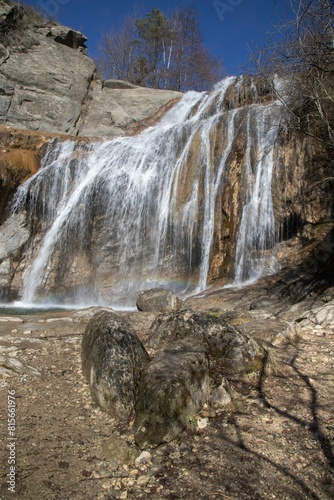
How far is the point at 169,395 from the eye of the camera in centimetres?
297

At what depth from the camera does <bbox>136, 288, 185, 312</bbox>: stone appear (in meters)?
7.85

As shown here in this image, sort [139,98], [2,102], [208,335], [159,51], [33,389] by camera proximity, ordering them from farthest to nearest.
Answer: [159,51] < [139,98] < [2,102] < [208,335] < [33,389]

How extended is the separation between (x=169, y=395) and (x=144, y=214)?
893 cm

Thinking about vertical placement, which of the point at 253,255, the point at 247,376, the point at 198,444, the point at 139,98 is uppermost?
the point at 139,98

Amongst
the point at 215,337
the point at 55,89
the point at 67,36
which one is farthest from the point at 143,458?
the point at 67,36

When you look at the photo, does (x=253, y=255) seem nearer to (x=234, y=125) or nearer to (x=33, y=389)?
(x=234, y=125)

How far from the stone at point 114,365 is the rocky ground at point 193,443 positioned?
0.39 feet

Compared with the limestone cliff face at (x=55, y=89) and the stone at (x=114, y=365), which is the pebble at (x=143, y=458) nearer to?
the stone at (x=114, y=365)

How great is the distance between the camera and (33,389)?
12.4ft

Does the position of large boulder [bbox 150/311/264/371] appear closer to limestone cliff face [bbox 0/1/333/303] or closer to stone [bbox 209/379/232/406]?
stone [bbox 209/379/232/406]

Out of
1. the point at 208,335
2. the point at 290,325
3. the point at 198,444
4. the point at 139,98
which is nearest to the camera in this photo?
the point at 198,444

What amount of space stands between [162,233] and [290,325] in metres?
6.66

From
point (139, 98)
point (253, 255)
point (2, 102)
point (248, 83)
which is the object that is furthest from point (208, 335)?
point (139, 98)

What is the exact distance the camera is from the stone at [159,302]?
309 inches
